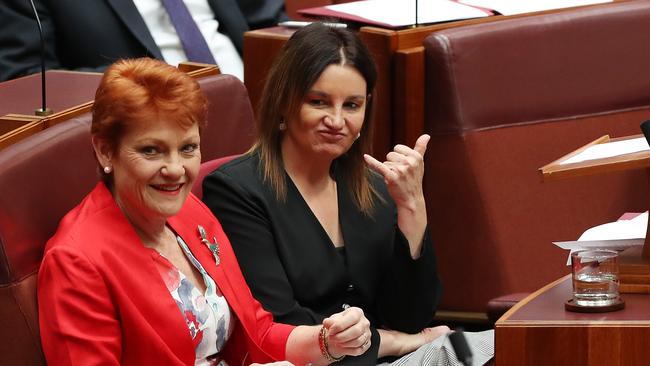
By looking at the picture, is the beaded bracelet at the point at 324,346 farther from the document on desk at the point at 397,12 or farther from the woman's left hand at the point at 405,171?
the document on desk at the point at 397,12

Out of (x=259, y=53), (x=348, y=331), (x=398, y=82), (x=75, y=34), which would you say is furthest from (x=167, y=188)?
(x=75, y=34)

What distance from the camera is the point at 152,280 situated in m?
1.52

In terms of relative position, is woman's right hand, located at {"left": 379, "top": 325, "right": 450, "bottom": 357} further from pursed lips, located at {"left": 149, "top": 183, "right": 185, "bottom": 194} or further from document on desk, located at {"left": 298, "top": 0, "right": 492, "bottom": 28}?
document on desk, located at {"left": 298, "top": 0, "right": 492, "bottom": 28}

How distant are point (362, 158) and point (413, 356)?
1.17 ft

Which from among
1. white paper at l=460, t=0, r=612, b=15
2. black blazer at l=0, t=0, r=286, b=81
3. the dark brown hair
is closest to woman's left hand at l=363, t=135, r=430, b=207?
the dark brown hair

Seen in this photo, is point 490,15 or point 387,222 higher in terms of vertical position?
point 490,15

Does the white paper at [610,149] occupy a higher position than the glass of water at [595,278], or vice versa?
the white paper at [610,149]

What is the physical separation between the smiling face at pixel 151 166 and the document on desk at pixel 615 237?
1.53ft

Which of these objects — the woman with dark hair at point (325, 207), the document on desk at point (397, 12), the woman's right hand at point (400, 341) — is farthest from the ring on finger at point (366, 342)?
the document on desk at point (397, 12)

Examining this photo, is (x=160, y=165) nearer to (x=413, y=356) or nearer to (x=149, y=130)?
(x=149, y=130)

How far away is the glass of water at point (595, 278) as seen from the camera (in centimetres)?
139

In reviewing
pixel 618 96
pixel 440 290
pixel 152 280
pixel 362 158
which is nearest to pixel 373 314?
pixel 440 290

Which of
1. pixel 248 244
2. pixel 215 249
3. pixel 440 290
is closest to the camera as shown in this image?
pixel 215 249

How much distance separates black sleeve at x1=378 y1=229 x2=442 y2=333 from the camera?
1.95 metres
